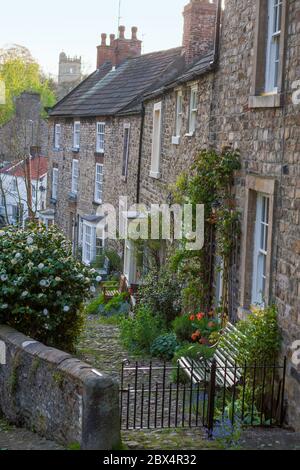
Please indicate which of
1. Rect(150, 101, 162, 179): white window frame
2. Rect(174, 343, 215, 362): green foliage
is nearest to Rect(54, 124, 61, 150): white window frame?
Rect(150, 101, 162, 179): white window frame

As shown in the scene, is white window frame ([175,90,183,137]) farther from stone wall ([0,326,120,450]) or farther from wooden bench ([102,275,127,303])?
stone wall ([0,326,120,450])

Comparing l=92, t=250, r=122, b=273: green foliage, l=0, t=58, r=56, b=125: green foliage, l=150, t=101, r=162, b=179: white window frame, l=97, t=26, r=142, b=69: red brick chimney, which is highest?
l=0, t=58, r=56, b=125: green foliage

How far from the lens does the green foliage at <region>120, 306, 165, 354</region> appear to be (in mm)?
14086

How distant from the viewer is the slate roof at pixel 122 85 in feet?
80.6

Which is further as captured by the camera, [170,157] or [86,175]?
[86,175]

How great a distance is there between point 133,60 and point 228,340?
21480 mm

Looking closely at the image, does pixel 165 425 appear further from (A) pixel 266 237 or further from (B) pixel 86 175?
(B) pixel 86 175

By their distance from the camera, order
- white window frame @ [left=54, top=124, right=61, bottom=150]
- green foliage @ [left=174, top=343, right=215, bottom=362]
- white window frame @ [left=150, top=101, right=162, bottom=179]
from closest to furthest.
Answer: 1. green foliage @ [left=174, top=343, right=215, bottom=362]
2. white window frame @ [left=150, top=101, right=162, bottom=179]
3. white window frame @ [left=54, top=124, right=61, bottom=150]

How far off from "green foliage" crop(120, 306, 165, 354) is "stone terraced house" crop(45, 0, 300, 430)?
2.61 meters

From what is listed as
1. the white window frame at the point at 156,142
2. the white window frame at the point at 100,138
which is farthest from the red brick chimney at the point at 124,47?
the white window frame at the point at 156,142

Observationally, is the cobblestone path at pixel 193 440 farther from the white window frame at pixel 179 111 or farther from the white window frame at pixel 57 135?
the white window frame at pixel 57 135

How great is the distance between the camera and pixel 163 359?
13.2 meters

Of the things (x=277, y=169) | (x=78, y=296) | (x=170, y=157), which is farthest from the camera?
(x=170, y=157)

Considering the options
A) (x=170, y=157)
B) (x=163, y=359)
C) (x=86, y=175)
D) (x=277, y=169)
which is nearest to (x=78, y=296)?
(x=163, y=359)
